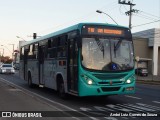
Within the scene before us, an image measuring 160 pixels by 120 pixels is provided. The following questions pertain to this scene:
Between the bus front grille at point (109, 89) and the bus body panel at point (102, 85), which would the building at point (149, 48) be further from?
the bus front grille at point (109, 89)

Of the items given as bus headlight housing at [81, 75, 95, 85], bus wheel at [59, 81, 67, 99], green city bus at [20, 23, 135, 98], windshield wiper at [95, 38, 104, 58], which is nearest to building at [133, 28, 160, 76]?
bus wheel at [59, 81, 67, 99]

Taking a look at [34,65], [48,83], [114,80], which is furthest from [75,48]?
[34,65]

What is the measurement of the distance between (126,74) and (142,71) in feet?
158

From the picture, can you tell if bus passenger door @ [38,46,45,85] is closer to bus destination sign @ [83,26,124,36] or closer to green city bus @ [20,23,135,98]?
green city bus @ [20,23,135,98]

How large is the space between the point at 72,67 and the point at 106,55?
145 cm

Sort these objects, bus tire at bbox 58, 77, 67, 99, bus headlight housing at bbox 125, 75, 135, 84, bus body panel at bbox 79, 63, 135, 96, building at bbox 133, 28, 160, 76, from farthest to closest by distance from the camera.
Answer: building at bbox 133, 28, 160, 76, bus tire at bbox 58, 77, 67, 99, bus headlight housing at bbox 125, 75, 135, 84, bus body panel at bbox 79, 63, 135, 96

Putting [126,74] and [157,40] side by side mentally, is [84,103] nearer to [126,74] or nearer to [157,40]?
[126,74]

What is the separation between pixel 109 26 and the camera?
13.9 m

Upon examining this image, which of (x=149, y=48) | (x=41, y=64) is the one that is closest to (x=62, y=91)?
(x=41, y=64)

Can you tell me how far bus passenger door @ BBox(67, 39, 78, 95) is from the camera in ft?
43.7

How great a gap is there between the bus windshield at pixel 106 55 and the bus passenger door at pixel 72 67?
1.56 ft

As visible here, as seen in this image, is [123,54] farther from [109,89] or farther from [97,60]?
[109,89]

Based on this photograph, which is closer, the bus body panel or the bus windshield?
the bus body panel

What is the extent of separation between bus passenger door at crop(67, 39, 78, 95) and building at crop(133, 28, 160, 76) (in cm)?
5423
